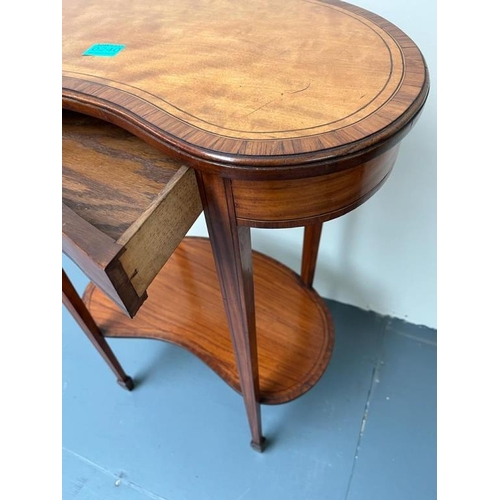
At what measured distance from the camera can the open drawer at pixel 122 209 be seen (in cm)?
41

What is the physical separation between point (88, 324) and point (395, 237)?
729mm

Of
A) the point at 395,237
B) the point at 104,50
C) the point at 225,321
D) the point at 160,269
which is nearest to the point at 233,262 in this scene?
the point at 160,269

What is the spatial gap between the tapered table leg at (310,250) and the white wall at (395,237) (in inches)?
3.7

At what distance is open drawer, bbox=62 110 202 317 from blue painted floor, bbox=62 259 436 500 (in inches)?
25.5

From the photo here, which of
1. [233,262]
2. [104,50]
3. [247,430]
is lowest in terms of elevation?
[247,430]

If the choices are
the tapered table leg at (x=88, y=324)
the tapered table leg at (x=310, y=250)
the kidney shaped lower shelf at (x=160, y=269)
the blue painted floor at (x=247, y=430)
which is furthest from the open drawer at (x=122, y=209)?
the blue painted floor at (x=247, y=430)

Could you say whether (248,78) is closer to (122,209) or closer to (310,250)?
(122,209)

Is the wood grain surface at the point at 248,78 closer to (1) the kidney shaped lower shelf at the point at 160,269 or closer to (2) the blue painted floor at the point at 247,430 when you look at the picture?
(1) the kidney shaped lower shelf at the point at 160,269

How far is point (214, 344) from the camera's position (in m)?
0.97

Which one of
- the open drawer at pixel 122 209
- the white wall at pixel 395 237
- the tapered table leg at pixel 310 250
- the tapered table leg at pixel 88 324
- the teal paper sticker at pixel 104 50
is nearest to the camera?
the open drawer at pixel 122 209

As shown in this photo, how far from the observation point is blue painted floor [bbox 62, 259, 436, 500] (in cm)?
91

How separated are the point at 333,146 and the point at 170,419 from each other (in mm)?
833

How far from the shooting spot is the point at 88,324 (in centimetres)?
90
